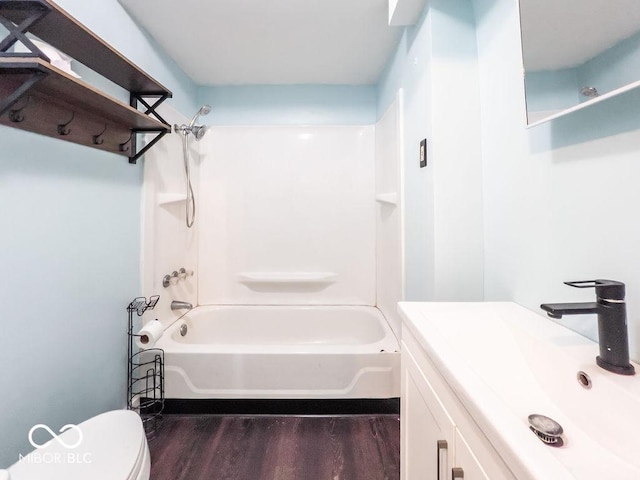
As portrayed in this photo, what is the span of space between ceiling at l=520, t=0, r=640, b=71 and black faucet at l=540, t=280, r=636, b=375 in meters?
0.58

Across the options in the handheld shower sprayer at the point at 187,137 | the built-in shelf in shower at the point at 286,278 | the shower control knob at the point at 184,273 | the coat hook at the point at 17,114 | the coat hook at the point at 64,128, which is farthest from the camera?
the built-in shelf in shower at the point at 286,278

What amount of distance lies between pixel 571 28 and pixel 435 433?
1150mm

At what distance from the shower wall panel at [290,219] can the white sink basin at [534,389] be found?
166cm

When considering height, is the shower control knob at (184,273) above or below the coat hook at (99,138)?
below

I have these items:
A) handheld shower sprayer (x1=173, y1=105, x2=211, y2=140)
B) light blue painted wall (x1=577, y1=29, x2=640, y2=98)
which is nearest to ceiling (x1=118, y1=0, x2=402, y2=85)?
handheld shower sprayer (x1=173, y1=105, x2=211, y2=140)

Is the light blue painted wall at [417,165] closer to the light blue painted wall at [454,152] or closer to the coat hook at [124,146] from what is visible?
the light blue painted wall at [454,152]

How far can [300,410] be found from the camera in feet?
5.89

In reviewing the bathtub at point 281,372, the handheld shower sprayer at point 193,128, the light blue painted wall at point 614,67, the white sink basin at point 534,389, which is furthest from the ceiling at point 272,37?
the bathtub at point 281,372

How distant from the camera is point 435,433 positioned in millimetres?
726

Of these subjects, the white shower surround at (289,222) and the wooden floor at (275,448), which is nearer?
the wooden floor at (275,448)

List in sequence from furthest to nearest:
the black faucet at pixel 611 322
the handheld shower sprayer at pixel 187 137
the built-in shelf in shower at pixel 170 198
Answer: the handheld shower sprayer at pixel 187 137 < the built-in shelf in shower at pixel 170 198 < the black faucet at pixel 611 322

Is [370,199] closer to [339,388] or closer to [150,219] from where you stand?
[339,388]

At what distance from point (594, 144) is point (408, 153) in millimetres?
1009

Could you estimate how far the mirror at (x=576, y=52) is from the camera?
2.17 feet
